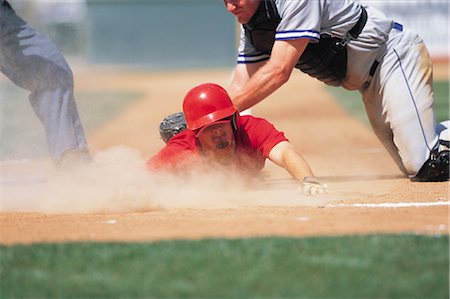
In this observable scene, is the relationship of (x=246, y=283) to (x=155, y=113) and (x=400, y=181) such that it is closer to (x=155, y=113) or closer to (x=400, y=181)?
(x=400, y=181)

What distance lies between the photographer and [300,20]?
5883 mm

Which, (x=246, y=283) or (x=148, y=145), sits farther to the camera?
(x=148, y=145)

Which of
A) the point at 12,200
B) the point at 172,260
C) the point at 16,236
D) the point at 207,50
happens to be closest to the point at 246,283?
the point at 172,260

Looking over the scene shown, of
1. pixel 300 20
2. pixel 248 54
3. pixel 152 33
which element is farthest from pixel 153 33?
pixel 300 20

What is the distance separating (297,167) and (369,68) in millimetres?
1314

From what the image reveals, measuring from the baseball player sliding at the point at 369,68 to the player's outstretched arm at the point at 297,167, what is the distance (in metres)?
0.48

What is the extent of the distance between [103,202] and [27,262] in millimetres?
1637

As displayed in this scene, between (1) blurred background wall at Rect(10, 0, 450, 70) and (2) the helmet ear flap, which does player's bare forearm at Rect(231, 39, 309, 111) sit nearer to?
(2) the helmet ear flap

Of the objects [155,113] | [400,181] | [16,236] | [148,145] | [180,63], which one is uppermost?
[16,236]

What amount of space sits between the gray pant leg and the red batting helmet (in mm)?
1522

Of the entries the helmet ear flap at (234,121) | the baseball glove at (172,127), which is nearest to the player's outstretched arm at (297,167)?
the helmet ear flap at (234,121)

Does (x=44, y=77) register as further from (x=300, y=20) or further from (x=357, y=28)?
(x=357, y=28)

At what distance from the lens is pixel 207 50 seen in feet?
97.0

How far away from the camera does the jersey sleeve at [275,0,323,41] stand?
5.88 meters
